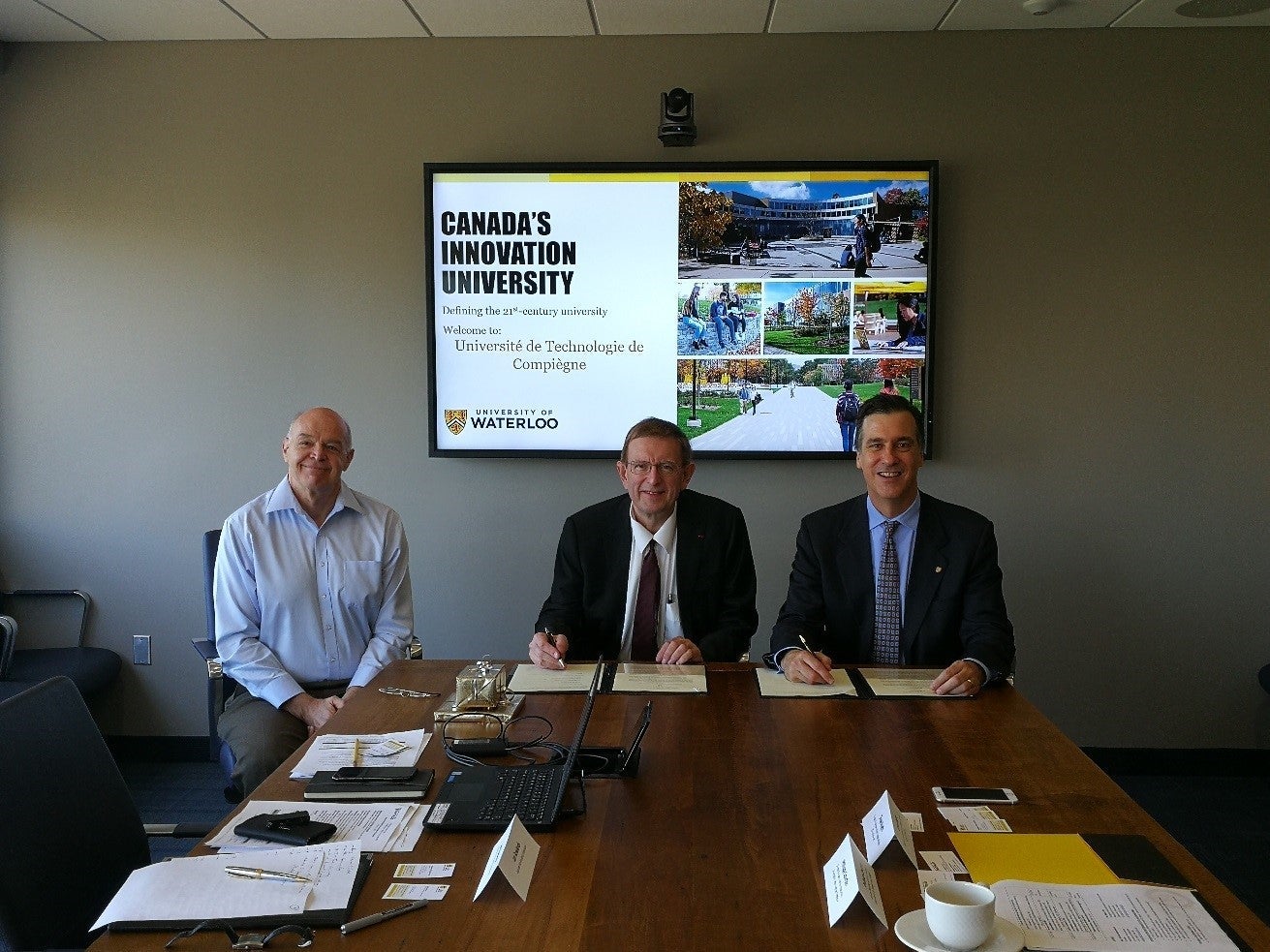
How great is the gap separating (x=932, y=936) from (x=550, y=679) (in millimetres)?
1496

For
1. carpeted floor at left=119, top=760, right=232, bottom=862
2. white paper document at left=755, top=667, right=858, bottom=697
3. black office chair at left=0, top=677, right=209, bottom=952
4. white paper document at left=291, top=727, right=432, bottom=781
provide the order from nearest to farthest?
black office chair at left=0, top=677, right=209, bottom=952 → white paper document at left=291, top=727, right=432, bottom=781 → white paper document at left=755, top=667, right=858, bottom=697 → carpeted floor at left=119, top=760, right=232, bottom=862

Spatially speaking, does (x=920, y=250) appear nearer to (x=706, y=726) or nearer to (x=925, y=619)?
(x=925, y=619)

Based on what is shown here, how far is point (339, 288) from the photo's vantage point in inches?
178

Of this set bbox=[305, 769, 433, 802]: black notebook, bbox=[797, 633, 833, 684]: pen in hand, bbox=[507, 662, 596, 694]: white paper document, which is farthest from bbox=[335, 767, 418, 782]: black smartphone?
bbox=[797, 633, 833, 684]: pen in hand

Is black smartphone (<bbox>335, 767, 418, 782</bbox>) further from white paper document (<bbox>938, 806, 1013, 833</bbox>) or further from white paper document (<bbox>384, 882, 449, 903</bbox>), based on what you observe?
white paper document (<bbox>938, 806, 1013, 833</bbox>)

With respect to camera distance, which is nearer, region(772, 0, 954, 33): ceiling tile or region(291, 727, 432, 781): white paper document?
region(291, 727, 432, 781): white paper document

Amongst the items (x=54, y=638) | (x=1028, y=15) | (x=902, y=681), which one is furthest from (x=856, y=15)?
(x=54, y=638)

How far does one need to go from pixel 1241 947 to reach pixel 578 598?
2237mm

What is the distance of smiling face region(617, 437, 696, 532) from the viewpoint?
3352mm

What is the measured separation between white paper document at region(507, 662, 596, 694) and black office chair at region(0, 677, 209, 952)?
841 mm

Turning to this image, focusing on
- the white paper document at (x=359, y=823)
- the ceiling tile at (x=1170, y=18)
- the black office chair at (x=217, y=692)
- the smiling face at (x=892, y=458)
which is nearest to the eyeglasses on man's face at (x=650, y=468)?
the smiling face at (x=892, y=458)

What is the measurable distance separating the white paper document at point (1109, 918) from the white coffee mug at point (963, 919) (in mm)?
89

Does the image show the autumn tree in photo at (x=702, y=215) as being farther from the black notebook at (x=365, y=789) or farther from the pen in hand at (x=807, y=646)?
the black notebook at (x=365, y=789)

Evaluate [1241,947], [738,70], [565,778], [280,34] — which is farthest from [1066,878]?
[280,34]
